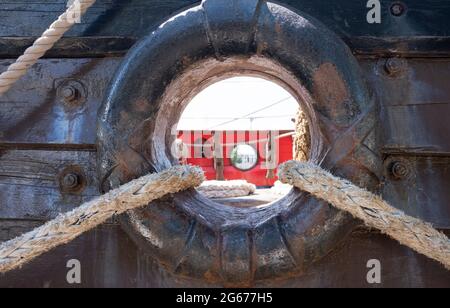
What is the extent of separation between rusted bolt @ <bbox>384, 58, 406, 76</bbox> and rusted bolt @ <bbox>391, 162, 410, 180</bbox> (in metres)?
0.29

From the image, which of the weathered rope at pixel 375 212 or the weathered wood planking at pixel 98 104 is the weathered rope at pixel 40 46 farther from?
the weathered rope at pixel 375 212

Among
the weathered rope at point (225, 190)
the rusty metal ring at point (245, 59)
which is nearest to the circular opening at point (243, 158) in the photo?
the weathered rope at point (225, 190)

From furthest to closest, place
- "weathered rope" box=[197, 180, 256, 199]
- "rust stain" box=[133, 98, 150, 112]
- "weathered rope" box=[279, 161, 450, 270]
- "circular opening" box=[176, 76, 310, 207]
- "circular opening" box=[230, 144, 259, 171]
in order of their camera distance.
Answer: "circular opening" box=[230, 144, 259, 171]
"circular opening" box=[176, 76, 310, 207]
"weathered rope" box=[197, 180, 256, 199]
"rust stain" box=[133, 98, 150, 112]
"weathered rope" box=[279, 161, 450, 270]

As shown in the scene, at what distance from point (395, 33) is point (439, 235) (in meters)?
0.66

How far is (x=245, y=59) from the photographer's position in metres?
1.69

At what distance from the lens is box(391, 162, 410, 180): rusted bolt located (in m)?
1.76

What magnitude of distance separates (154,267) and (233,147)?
685cm

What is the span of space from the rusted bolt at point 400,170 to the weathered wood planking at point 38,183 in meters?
0.96

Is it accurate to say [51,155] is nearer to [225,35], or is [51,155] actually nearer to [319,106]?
[225,35]

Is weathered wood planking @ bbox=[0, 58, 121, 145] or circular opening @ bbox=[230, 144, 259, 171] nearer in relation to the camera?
weathered wood planking @ bbox=[0, 58, 121, 145]

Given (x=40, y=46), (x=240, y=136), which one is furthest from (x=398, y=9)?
(x=240, y=136)

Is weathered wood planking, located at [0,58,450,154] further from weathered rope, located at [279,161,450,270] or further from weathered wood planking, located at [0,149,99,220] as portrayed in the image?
weathered rope, located at [279,161,450,270]

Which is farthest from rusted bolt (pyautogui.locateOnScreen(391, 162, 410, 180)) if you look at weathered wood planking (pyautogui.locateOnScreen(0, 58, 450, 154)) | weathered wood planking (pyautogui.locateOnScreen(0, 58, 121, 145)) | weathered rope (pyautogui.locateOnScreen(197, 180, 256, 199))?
weathered rope (pyautogui.locateOnScreen(197, 180, 256, 199))

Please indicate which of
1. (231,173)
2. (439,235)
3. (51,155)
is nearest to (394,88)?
(439,235)
